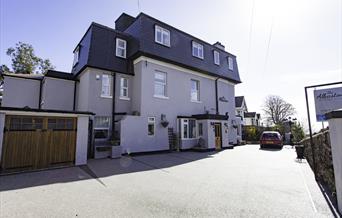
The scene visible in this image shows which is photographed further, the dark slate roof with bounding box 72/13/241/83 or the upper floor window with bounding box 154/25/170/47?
the upper floor window with bounding box 154/25/170/47

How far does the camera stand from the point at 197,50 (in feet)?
55.0

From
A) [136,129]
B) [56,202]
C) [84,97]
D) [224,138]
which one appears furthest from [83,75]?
[224,138]

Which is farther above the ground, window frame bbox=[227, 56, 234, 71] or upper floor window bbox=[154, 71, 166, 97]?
window frame bbox=[227, 56, 234, 71]

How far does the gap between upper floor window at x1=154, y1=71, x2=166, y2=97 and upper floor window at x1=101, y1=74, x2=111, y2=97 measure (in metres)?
3.18

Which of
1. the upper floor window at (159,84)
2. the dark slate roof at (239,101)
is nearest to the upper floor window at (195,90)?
the upper floor window at (159,84)

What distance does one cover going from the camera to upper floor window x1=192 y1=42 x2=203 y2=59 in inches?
646

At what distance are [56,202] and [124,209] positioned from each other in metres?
1.69

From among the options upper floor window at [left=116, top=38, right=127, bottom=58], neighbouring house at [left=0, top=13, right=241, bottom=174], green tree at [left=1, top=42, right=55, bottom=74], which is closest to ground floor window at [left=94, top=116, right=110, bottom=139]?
neighbouring house at [left=0, top=13, right=241, bottom=174]

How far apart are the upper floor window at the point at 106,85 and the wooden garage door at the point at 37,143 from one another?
4.10m

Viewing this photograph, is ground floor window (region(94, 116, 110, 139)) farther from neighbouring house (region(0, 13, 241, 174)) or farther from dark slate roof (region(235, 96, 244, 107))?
dark slate roof (region(235, 96, 244, 107))

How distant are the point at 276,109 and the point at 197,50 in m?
34.3

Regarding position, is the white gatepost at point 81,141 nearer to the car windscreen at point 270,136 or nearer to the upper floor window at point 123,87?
the upper floor window at point 123,87

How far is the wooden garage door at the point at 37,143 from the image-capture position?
7.12m

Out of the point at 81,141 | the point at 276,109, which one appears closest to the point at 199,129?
the point at 81,141
